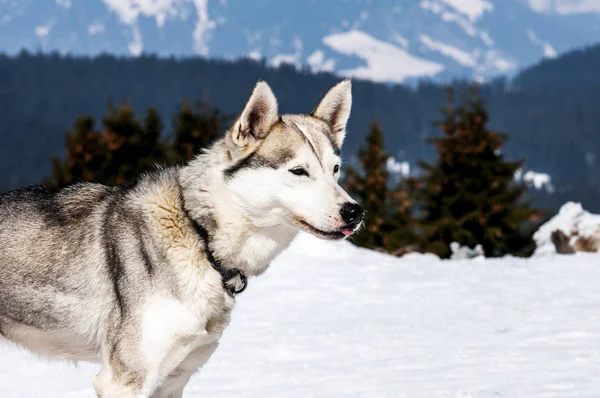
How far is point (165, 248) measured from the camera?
193 inches

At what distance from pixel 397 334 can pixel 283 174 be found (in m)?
6.00

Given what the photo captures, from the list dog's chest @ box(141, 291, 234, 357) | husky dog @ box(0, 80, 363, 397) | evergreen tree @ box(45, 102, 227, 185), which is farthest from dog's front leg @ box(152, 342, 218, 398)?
evergreen tree @ box(45, 102, 227, 185)

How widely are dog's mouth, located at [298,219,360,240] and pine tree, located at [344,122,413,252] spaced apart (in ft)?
113

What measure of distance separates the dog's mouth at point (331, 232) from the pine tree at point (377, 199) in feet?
113

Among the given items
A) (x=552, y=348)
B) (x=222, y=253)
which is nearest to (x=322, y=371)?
(x=552, y=348)

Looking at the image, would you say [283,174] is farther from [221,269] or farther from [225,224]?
[221,269]

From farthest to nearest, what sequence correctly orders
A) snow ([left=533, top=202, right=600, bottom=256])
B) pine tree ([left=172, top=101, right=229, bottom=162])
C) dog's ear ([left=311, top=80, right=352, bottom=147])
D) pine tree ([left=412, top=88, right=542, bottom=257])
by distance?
pine tree ([left=172, top=101, right=229, bottom=162]) < pine tree ([left=412, top=88, right=542, bottom=257]) < snow ([left=533, top=202, right=600, bottom=256]) < dog's ear ([left=311, top=80, right=352, bottom=147])

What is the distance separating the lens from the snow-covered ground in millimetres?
7699

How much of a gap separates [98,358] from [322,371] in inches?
156

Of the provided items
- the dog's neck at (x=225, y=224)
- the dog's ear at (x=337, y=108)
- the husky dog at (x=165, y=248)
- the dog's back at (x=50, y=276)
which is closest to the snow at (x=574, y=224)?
the dog's ear at (x=337, y=108)

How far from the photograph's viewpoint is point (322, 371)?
27.8 feet

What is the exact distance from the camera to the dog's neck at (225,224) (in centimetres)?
498

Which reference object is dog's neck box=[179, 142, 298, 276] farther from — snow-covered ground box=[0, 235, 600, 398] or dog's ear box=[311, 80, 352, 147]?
snow-covered ground box=[0, 235, 600, 398]

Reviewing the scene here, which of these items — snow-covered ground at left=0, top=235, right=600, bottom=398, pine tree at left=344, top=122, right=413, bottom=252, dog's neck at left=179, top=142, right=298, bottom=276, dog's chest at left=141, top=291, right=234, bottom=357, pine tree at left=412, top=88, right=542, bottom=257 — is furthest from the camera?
pine tree at left=344, top=122, right=413, bottom=252
